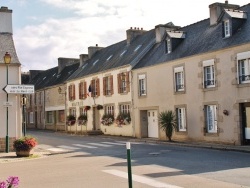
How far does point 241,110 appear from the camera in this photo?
64.4 ft

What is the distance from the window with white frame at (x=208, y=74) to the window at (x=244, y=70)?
1980 millimetres

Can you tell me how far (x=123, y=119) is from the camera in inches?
1161

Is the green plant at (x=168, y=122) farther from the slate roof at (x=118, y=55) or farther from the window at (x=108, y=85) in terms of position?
the window at (x=108, y=85)

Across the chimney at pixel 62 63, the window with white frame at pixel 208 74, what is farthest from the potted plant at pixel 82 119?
the window with white frame at pixel 208 74

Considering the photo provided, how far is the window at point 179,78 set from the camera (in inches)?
941

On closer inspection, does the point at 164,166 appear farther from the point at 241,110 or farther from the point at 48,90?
the point at 48,90

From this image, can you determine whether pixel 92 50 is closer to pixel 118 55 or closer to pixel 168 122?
pixel 118 55

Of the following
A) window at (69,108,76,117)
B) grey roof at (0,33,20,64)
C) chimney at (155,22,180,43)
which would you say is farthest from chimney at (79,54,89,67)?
grey roof at (0,33,20,64)

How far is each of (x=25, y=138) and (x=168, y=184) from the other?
9499 millimetres

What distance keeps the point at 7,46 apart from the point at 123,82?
37.4 feet

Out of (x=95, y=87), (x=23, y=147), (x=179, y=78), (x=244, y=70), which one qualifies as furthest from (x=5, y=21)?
(x=95, y=87)

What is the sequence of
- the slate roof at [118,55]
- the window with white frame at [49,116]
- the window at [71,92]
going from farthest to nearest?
the window with white frame at [49,116]
the window at [71,92]
the slate roof at [118,55]

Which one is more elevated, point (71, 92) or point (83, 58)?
point (83, 58)

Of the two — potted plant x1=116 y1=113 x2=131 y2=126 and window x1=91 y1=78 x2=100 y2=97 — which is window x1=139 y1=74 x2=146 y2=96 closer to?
potted plant x1=116 y1=113 x2=131 y2=126
